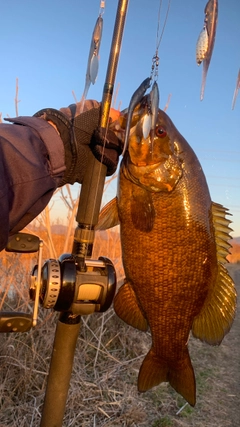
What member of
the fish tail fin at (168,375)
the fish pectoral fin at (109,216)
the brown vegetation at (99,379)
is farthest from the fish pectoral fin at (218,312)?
the brown vegetation at (99,379)

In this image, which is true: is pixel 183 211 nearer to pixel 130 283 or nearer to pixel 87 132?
pixel 130 283

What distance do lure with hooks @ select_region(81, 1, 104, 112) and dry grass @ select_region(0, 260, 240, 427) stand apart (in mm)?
2470

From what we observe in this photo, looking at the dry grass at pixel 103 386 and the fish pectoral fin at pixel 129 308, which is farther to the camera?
the dry grass at pixel 103 386

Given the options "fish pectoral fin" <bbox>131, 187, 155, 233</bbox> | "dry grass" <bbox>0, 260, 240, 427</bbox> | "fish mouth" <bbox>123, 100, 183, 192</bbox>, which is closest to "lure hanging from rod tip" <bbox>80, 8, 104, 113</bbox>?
"fish mouth" <bbox>123, 100, 183, 192</bbox>

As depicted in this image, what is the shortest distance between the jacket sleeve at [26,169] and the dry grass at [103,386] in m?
1.99

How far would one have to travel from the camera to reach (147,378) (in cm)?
199

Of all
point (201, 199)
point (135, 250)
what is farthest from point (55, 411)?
point (201, 199)

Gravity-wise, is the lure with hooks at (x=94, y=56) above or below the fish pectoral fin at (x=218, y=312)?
above

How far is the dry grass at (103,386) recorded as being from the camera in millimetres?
3041

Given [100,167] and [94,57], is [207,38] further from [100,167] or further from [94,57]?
[100,167]

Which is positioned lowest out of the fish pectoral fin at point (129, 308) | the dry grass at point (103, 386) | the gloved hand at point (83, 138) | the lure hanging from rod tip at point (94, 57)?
the dry grass at point (103, 386)

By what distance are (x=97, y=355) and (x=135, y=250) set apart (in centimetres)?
223

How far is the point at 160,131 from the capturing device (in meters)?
2.02

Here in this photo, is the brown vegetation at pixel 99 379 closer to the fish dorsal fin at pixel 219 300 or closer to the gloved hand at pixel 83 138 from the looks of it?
the fish dorsal fin at pixel 219 300
